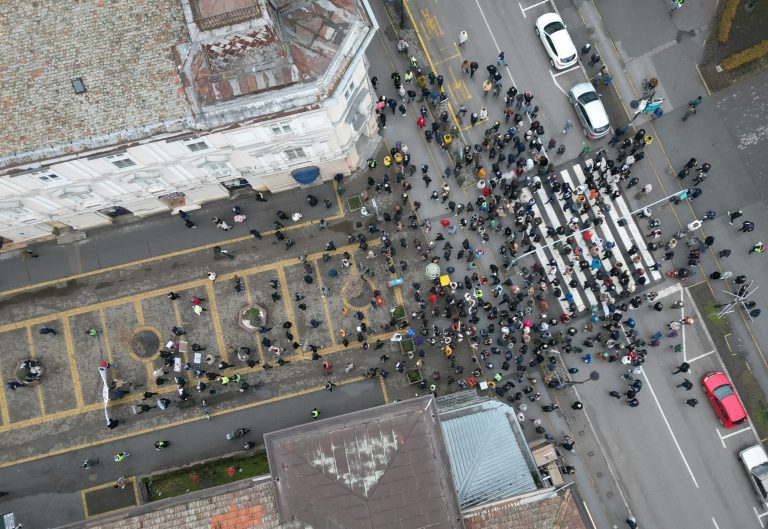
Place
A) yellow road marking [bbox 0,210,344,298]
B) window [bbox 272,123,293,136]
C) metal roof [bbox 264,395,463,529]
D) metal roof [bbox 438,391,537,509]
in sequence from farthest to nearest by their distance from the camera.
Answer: yellow road marking [bbox 0,210,344,298], window [bbox 272,123,293,136], metal roof [bbox 438,391,537,509], metal roof [bbox 264,395,463,529]

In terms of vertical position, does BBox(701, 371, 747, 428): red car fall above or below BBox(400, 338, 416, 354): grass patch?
below

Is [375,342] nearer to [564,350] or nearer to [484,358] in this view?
[484,358]

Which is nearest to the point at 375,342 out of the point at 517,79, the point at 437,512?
the point at 437,512

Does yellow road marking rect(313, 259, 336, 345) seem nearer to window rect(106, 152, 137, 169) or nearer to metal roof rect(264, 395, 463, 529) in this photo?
metal roof rect(264, 395, 463, 529)

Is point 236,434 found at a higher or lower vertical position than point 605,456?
higher

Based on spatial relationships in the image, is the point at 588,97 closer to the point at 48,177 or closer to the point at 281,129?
the point at 281,129

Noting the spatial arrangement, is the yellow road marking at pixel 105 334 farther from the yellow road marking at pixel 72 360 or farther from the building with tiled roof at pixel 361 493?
the building with tiled roof at pixel 361 493

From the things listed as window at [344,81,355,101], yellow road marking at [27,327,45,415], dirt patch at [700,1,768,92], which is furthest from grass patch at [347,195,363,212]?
dirt patch at [700,1,768,92]

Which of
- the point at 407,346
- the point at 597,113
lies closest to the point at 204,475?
the point at 407,346
